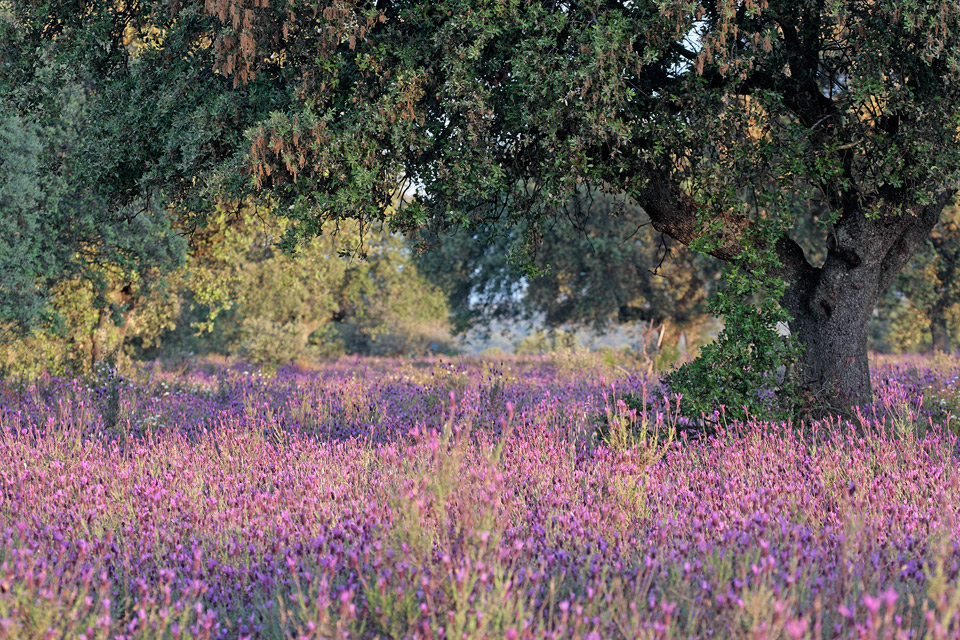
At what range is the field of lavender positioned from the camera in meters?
3.11

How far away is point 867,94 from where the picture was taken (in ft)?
24.5

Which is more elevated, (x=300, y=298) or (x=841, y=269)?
(x=841, y=269)

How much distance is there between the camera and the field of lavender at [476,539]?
3111 mm

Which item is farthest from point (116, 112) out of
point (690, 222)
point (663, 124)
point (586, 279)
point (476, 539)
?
point (586, 279)

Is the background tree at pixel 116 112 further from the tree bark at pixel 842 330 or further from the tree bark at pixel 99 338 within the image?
the tree bark at pixel 842 330

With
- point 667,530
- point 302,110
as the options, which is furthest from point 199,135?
point 667,530

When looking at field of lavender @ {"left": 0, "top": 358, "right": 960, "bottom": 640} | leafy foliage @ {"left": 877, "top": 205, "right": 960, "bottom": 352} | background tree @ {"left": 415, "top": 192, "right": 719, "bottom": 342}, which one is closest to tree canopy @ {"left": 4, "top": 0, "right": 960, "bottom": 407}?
field of lavender @ {"left": 0, "top": 358, "right": 960, "bottom": 640}

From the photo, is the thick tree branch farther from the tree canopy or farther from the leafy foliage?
the leafy foliage

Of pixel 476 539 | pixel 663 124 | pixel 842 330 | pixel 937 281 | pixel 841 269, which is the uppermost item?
pixel 663 124

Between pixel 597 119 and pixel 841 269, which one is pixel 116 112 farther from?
pixel 841 269

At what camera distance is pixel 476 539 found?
3438 mm

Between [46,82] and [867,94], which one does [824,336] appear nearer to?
[867,94]

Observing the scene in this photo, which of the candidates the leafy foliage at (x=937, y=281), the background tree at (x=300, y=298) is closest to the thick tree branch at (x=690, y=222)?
the background tree at (x=300, y=298)

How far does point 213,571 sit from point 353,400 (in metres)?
6.32
